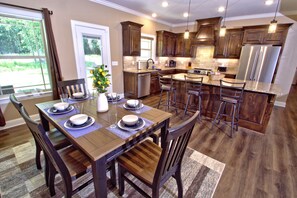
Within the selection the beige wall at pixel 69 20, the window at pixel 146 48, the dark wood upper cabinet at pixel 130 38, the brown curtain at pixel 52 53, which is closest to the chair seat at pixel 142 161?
the brown curtain at pixel 52 53

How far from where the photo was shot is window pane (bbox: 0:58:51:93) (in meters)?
2.67

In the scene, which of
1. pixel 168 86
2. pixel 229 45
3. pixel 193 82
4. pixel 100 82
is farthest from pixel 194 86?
pixel 229 45

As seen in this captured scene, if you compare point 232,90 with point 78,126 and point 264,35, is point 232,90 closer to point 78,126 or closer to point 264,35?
point 264,35

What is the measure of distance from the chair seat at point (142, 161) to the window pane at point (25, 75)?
9.46ft

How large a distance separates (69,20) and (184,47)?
445 centimetres

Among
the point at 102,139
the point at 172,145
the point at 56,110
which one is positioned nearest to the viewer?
the point at 172,145

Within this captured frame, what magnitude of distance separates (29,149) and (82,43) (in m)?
2.57

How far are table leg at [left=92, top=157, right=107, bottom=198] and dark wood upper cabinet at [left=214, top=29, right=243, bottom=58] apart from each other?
5418mm

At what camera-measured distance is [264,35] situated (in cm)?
416

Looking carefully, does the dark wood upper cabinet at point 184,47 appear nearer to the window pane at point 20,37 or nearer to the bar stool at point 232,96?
the bar stool at point 232,96

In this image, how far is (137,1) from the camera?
370 cm

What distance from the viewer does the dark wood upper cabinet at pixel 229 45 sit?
4.68 metres

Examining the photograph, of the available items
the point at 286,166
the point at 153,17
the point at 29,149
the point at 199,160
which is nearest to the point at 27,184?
the point at 29,149

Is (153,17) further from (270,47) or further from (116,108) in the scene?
(116,108)
